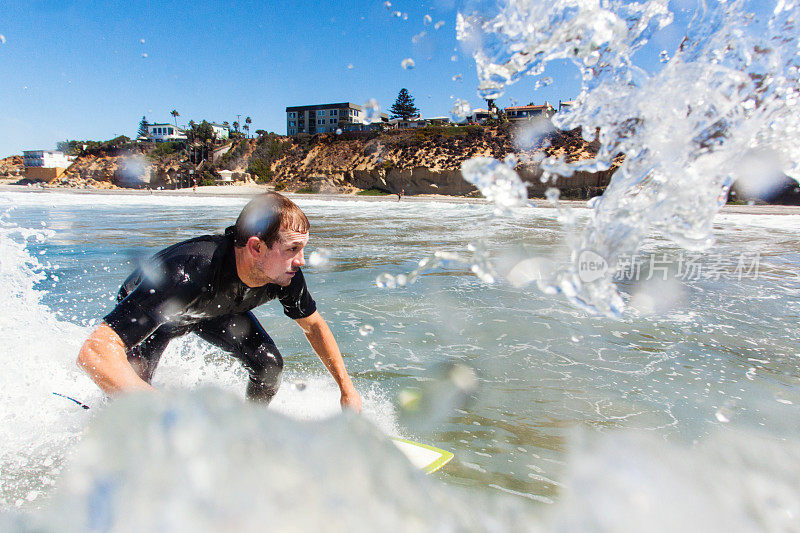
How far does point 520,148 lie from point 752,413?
63.9 meters

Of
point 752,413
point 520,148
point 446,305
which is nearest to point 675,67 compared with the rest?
point 752,413

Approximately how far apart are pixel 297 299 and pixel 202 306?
0.54 m

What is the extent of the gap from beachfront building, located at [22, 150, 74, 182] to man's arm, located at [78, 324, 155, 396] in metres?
103

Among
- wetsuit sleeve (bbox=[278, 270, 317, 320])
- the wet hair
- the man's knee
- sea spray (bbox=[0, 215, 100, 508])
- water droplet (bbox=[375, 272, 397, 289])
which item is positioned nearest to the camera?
the wet hair

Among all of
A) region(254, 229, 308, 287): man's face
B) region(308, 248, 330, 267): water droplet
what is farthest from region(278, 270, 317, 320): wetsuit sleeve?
region(308, 248, 330, 267): water droplet

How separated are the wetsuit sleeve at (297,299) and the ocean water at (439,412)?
1.97 feet

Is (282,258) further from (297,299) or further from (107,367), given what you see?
(107,367)

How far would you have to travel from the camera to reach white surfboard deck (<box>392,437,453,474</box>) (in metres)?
2.82

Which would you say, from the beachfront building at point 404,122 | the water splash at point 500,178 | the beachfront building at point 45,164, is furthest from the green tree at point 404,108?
the water splash at point 500,178

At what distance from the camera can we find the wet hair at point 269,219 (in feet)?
8.32

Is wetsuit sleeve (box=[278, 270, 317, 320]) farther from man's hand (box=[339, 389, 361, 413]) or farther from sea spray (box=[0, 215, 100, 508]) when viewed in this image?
sea spray (box=[0, 215, 100, 508])

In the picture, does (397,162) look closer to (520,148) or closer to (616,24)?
(520,148)

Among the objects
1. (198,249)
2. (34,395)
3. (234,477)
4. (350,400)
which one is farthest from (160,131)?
(234,477)

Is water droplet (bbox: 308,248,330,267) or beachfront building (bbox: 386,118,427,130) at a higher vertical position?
beachfront building (bbox: 386,118,427,130)
